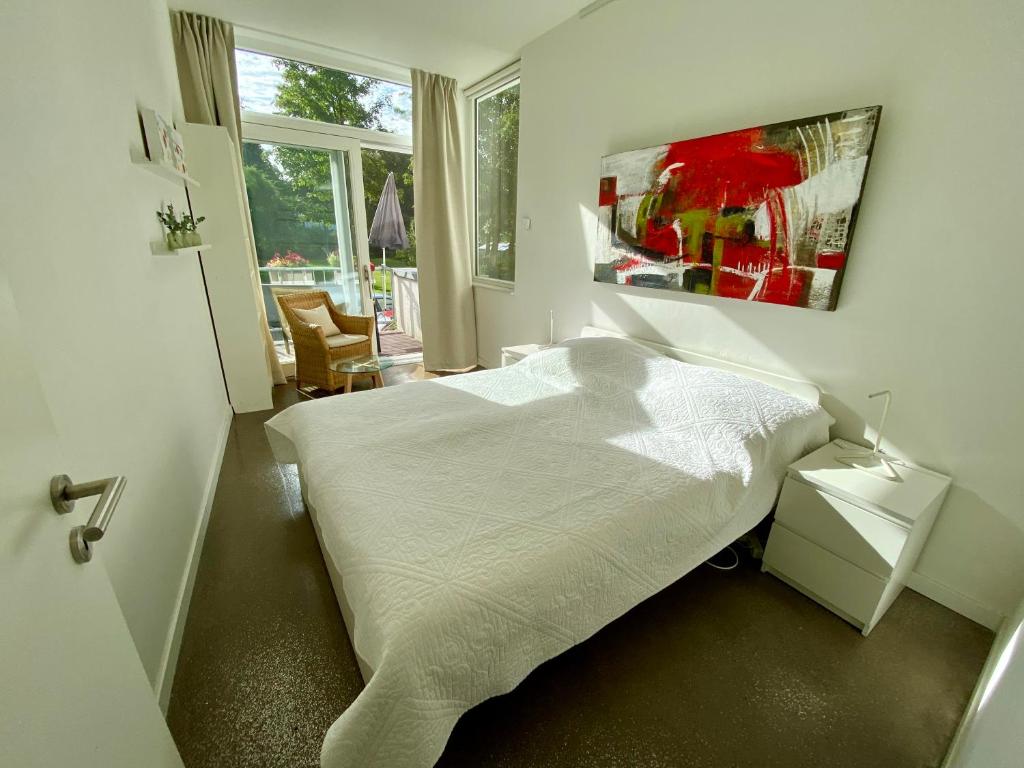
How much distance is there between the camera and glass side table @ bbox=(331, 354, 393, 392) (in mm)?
3408

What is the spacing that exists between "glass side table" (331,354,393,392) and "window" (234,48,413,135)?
217cm

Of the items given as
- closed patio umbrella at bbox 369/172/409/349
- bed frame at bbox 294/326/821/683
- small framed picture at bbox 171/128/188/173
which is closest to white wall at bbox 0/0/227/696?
small framed picture at bbox 171/128/188/173

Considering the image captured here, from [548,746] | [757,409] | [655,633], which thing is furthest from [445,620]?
[757,409]

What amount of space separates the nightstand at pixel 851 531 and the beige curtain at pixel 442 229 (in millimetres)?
3330

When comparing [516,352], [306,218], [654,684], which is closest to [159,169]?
[306,218]

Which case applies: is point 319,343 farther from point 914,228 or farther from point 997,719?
point 997,719

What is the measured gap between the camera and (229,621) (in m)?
1.66

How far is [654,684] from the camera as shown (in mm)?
1462

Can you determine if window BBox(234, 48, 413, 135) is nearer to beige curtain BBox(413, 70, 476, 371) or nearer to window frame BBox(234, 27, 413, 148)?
window frame BBox(234, 27, 413, 148)

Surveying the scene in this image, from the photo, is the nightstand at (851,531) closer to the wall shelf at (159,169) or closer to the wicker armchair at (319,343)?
the wall shelf at (159,169)

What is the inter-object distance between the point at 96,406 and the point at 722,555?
94.0 inches

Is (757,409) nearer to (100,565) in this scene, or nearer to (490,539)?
(490,539)

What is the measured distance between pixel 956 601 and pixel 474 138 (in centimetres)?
455

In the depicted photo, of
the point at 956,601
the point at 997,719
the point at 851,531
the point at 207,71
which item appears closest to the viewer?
the point at 997,719
